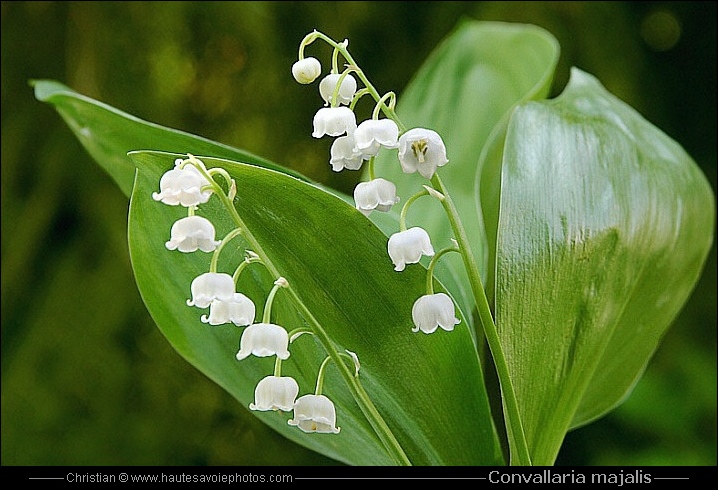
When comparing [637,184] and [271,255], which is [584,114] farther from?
[271,255]

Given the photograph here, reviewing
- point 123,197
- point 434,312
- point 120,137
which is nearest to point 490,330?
point 434,312

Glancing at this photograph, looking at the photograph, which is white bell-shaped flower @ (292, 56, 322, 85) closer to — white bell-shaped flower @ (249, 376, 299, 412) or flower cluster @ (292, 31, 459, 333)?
flower cluster @ (292, 31, 459, 333)

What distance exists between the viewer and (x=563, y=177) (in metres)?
0.47

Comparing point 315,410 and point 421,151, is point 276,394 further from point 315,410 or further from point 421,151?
point 421,151

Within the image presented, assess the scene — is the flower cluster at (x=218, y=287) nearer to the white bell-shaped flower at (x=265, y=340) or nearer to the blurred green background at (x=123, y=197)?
the white bell-shaped flower at (x=265, y=340)

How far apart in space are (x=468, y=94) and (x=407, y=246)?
0.42 m

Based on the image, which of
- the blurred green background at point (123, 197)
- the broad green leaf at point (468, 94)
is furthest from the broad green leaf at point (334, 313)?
the blurred green background at point (123, 197)

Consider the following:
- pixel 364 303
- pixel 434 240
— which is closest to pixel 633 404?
pixel 434 240

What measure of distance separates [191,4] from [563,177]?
78cm

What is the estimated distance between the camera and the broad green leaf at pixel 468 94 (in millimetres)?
627

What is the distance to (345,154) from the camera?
1.18ft

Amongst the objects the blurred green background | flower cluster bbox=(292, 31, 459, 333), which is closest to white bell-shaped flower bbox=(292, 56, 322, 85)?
flower cluster bbox=(292, 31, 459, 333)

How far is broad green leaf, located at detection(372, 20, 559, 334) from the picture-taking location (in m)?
0.63

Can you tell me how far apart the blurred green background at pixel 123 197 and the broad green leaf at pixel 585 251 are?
61cm
